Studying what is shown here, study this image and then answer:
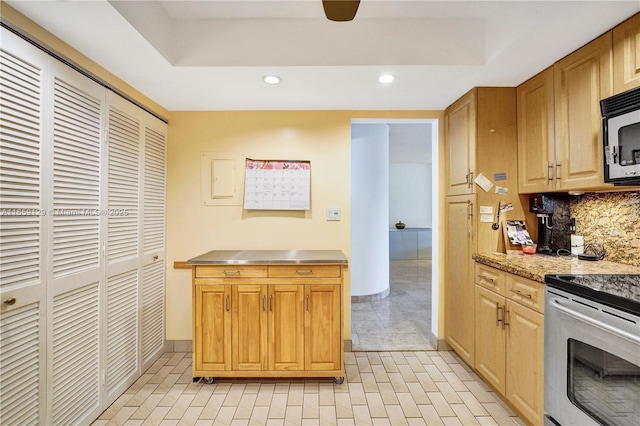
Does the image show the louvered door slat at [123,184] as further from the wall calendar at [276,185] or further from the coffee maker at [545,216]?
the coffee maker at [545,216]

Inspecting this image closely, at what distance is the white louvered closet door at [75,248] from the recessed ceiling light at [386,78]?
71.7 inches

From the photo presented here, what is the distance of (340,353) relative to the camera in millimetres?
2129

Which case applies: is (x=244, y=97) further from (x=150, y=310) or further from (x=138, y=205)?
(x=150, y=310)

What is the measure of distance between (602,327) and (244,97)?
8.42 feet

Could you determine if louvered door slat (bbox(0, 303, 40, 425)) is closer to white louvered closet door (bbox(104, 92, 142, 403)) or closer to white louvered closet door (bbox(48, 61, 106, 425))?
white louvered closet door (bbox(48, 61, 106, 425))

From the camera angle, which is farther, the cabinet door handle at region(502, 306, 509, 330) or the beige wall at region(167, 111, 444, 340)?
the beige wall at region(167, 111, 444, 340)

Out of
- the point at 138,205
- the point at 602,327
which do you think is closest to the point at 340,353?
the point at 602,327

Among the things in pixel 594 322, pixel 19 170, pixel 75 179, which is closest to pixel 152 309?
pixel 75 179

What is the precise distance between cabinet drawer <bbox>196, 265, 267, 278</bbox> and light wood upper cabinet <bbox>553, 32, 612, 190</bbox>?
2064 mm

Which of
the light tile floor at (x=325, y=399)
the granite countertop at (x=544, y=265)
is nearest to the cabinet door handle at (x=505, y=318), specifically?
the granite countertop at (x=544, y=265)

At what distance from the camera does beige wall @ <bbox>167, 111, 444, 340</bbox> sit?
2.69 m

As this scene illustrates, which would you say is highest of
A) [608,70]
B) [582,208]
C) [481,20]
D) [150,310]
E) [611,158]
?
[481,20]

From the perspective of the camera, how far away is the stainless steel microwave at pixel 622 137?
54.2 inches

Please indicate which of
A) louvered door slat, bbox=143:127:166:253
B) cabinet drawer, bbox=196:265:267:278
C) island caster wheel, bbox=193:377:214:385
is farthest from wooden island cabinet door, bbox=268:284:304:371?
louvered door slat, bbox=143:127:166:253
